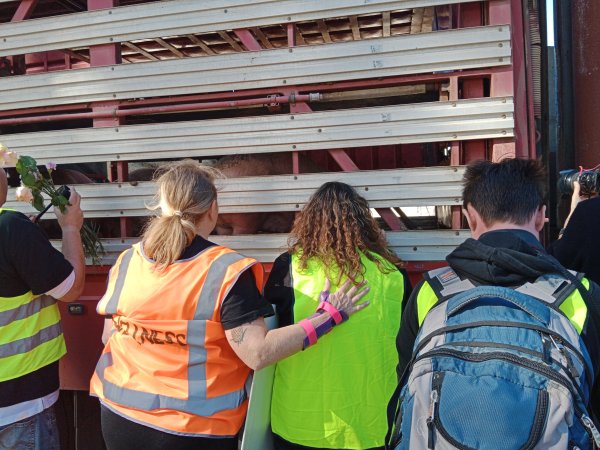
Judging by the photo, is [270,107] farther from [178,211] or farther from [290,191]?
[178,211]

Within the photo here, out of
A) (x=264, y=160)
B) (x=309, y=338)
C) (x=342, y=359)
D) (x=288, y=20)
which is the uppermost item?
(x=288, y=20)

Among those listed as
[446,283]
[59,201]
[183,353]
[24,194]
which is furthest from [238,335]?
[24,194]

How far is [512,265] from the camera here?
1.23 meters

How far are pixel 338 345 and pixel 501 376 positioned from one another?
80 cm

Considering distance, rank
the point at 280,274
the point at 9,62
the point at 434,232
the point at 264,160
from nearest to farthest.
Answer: the point at 280,274
the point at 434,232
the point at 264,160
the point at 9,62

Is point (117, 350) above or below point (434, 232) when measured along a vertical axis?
below

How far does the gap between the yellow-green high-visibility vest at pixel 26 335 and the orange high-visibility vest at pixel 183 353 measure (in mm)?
558

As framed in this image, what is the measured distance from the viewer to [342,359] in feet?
5.87

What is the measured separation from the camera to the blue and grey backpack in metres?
1.01

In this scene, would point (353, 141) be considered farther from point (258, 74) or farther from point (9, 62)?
point (9, 62)

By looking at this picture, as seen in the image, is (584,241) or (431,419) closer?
(431,419)

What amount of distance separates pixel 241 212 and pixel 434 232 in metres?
0.95

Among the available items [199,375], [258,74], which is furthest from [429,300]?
[258,74]

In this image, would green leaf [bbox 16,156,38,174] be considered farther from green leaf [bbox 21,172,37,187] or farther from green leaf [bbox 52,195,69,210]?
green leaf [bbox 52,195,69,210]
